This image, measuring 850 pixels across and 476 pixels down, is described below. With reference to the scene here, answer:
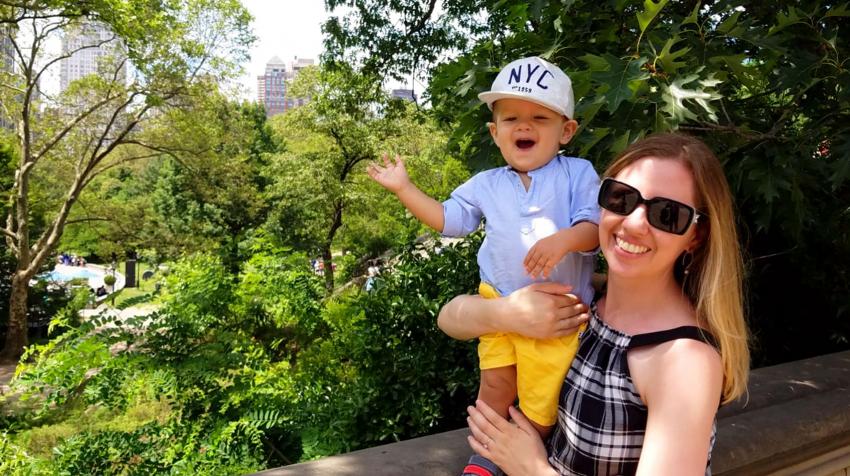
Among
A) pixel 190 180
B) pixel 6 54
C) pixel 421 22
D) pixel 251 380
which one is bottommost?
pixel 251 380

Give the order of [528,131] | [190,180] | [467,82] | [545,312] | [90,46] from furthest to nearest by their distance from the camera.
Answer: [190,180] < [90,46] < [467,82] < [528,131] < [545,312]

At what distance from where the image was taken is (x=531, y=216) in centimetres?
172

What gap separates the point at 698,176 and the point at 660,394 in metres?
0.46

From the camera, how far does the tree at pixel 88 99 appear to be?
1680cm

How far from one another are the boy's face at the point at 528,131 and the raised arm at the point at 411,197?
0.27m

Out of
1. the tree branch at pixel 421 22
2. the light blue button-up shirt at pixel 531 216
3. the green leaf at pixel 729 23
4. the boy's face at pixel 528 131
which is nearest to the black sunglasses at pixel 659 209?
the light blue button-up shirt at pixel 531 216

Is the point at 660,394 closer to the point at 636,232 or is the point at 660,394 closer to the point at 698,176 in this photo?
the point at 636,232

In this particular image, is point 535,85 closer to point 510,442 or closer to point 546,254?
point 546,254

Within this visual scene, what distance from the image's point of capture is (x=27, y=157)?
56.8 feet

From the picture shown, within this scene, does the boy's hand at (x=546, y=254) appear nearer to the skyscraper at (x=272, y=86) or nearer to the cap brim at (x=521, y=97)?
the cap brim at (x=521, y=97)

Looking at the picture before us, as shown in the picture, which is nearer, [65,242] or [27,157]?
[27,157]

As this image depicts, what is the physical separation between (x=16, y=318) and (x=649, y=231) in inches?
823

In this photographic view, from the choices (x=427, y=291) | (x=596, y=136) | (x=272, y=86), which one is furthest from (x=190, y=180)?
(x=272, y=86)

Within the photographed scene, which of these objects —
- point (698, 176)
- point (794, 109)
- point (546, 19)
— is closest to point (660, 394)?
point (698, 176)
